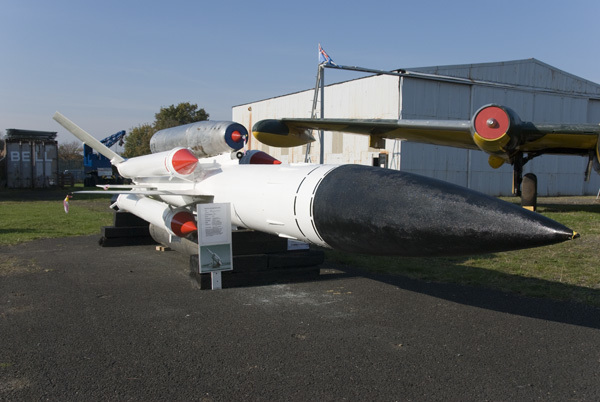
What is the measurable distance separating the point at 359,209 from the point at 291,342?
1.28m

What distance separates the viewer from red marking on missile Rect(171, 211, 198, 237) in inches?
227

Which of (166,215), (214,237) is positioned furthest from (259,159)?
(214,237)

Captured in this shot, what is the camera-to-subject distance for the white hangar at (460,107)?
61.9 ft

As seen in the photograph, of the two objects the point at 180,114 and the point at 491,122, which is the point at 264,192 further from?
the point at 180,114

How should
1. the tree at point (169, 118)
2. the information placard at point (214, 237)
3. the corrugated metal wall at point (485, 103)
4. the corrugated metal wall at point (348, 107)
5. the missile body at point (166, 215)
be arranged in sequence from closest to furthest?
1. the information placard at point (214, 237)
2. the missile body at point (166, 215)
3. the corrugated metal wall at point (348, 107)
4. the corrugated metal wall at point (485, 103)
5. the tree at point (169, 118)

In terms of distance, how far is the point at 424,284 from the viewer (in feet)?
18.9

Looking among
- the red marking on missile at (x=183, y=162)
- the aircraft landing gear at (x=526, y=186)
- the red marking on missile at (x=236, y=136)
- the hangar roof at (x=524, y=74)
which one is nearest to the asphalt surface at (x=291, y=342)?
the red marking on missile at (x=183, y=162)

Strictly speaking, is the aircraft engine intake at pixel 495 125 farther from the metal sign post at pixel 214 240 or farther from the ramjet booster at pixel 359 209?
the metal sign post at pixel 214 240

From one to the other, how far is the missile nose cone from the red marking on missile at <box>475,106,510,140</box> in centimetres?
557

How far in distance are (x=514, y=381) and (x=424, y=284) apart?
2.65 metres

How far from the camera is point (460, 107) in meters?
20.0

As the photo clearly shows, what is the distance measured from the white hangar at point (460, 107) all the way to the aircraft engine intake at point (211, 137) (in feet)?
41.2

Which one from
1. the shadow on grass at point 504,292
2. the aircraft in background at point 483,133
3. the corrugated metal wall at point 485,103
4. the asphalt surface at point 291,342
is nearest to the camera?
the asphalt surface at point 291,342

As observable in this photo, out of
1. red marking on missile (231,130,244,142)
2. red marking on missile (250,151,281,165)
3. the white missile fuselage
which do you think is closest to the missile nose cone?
the white missile fuselage
